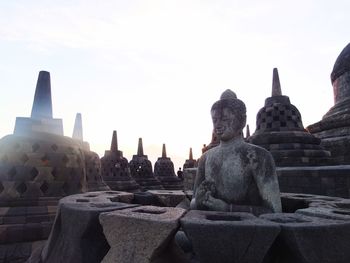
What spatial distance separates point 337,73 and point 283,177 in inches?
383

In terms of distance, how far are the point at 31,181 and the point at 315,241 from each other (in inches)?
187

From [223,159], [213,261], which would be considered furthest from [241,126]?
[213,261]

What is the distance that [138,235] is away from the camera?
72.7 inches

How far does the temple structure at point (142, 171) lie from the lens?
18.3 m

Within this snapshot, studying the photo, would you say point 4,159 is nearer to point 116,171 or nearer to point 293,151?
point 293,151

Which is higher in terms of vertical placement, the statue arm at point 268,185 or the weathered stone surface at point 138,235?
the statue arm at point 268,185

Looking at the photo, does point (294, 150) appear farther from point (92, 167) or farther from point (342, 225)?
point (342, 225)

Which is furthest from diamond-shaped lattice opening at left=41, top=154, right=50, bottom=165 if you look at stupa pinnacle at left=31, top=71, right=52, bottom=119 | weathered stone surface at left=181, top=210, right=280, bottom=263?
weathered stone surface at left=181, top=210, right=280, bottom=263

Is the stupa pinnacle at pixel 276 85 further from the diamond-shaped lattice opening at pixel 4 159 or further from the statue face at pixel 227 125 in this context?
the diamond-shaped lattice opening at pixel 4 159

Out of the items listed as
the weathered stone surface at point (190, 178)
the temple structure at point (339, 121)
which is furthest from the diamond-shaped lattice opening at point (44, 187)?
the temple structure at point (339, 121)

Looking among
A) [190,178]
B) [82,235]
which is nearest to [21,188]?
[82,235]

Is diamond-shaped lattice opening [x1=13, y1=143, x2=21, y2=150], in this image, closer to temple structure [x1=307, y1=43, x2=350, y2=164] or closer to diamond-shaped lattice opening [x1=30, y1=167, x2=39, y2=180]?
diamond-shaped lattice opening [x1=30, y1=167, x2=39, y2=180]

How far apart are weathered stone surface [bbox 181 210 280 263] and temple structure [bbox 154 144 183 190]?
60.3 feet

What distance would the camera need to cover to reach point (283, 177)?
662 centimetres
